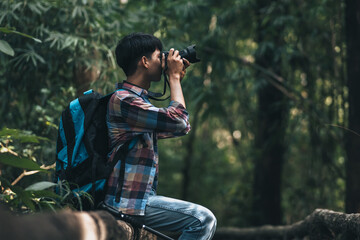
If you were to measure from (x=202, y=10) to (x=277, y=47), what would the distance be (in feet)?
3.40

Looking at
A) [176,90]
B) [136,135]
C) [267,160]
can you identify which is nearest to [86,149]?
[136,135]

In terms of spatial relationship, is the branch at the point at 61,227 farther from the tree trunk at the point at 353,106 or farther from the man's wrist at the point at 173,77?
the tree trunk at the point at 353,106

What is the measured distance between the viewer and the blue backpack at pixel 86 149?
2.18m

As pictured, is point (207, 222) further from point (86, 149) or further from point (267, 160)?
point (267, 160)

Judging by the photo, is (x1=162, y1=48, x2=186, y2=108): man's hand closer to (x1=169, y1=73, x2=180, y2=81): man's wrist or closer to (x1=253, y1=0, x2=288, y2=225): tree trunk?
(x1=169, y1=73, x2=180, y2=81): man's wrist

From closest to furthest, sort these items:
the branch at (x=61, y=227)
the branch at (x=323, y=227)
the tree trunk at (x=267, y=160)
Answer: the branch at (x=61, y=227) → the branch at (x=323, y=227) → the tree trunk at (x=267, y=160)

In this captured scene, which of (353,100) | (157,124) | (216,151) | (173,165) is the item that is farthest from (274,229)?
(216,151)

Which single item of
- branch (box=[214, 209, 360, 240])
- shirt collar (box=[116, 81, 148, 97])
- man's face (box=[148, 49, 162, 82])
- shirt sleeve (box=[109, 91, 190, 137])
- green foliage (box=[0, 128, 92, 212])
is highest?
man's face (box=[148, 49, 162, 82])

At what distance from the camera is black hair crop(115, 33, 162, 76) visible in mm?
2418

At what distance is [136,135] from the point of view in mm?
2230

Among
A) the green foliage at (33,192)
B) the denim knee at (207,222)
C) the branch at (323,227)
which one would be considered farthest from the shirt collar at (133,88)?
the branch at (323,227)

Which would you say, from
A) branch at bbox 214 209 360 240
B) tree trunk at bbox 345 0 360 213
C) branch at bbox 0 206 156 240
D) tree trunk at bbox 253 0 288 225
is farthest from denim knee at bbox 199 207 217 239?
tree trunk at bbox 253 0 288 225

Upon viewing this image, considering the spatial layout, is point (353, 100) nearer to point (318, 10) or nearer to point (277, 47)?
point (318, 10)

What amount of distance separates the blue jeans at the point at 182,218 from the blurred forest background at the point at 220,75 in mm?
470
